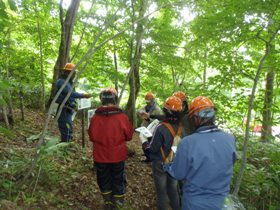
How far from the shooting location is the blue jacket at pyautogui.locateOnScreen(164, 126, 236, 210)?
258 cm

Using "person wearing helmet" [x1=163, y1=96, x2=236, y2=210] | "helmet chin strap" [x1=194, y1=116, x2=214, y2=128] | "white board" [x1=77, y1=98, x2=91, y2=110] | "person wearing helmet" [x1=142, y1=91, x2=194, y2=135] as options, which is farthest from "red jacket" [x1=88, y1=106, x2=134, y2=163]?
"helmet chin strap" [x1=194, y1=116, x2=214, y2=128]

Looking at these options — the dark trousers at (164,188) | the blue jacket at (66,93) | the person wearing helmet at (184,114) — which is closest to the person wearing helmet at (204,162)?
the person wearing helmet at (184,114)

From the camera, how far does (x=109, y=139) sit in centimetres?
420

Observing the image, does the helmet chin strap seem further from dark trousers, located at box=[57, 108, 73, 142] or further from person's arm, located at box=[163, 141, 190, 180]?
dark trousers, located at box=[57, 108, 73, 142]

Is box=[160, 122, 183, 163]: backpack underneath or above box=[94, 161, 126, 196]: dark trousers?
above

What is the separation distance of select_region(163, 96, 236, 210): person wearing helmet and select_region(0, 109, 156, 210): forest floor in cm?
212

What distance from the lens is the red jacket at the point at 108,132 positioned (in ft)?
13.7

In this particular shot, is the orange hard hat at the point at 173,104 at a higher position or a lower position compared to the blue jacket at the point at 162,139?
higher

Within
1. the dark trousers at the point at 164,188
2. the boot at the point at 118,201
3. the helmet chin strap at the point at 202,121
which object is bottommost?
the boot at the point at 118,201

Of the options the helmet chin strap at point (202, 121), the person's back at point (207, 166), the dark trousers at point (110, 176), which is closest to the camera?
the person's back at point (207, 166)

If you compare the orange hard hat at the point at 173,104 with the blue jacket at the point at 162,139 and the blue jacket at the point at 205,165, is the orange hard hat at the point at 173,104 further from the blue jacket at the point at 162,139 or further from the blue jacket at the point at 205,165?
the blue jacket at the point at 205,165

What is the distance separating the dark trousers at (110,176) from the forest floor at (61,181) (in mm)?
442

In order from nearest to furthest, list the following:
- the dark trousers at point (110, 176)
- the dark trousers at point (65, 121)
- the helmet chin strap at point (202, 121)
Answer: the helmet chin strap at point (202, 121)
the dark trousers at point (110, 176)
the dark trousers at point (65, 121)

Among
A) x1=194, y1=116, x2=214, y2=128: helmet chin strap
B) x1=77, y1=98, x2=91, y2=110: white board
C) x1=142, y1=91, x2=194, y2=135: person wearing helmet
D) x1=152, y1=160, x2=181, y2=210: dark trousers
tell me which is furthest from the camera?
x1=77, y1=98, x2=91, y2=110: white board
